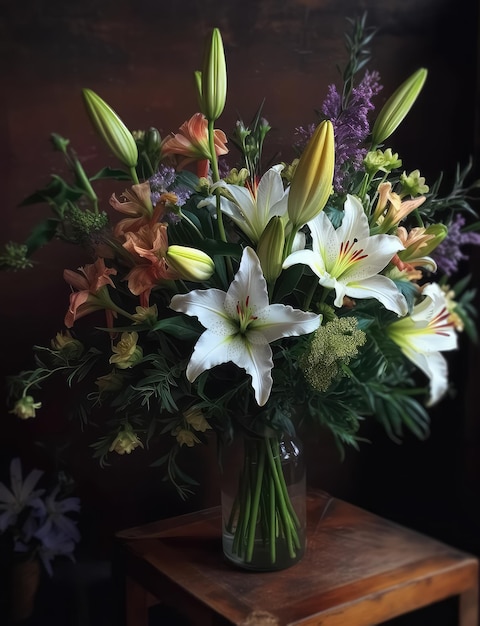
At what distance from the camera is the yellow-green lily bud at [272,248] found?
0.73 meters

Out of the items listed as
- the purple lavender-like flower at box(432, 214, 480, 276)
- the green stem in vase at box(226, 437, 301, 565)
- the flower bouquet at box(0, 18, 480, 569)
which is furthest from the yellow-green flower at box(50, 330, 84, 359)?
the purple lavender-like flower at box(432, 214, 480, 276)

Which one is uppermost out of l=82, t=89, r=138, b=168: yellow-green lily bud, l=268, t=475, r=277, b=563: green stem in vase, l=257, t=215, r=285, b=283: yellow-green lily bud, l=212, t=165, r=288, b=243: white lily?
l=82, t=89, r=138, b=168: yellow-green lily bud

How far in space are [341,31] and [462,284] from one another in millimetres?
457

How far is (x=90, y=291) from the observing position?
79cm

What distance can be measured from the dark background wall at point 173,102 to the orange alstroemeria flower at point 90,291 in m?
0.26

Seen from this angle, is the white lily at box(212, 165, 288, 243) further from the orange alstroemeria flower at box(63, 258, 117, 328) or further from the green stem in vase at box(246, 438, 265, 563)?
the green stem in vase at box(246, 438, 265, 563)

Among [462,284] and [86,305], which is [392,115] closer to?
Answer: [86,305]

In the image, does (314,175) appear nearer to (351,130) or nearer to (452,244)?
(351,130)

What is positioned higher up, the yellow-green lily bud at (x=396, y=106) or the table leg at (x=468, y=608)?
the yellow-green lily bud at (x=396, y=106)

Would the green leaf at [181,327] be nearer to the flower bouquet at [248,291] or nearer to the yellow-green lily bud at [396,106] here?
the flower bouquet at [248,291]

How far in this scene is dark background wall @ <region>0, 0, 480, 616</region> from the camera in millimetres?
1021

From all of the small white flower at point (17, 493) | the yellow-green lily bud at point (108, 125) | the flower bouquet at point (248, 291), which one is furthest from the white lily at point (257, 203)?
the small white flower at point (17, 493)

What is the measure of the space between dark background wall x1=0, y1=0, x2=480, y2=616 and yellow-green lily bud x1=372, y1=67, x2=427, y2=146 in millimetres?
125

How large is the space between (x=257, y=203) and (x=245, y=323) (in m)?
0.13
